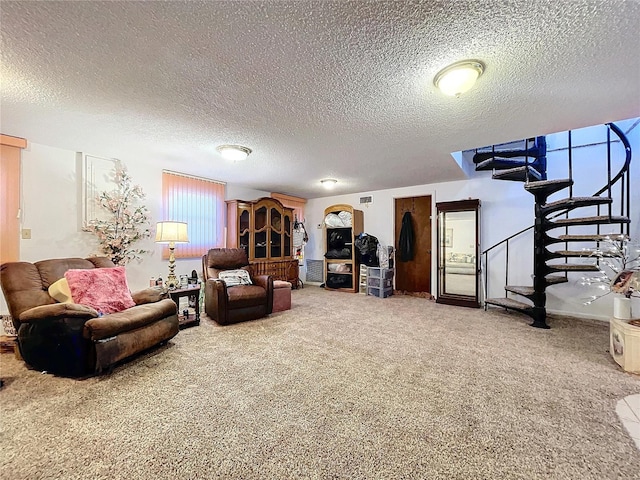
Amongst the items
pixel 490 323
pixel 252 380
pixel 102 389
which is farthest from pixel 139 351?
pixel 490 323

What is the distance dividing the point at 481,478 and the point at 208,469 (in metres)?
1.27

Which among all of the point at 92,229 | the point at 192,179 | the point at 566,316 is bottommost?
the point at 566,316

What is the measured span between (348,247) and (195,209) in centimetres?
318

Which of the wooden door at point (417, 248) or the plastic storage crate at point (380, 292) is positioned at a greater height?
the wooden door at point (417, 248)

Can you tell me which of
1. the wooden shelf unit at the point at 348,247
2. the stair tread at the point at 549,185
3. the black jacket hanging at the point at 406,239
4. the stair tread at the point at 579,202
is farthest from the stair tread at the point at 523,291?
the wooden shelf unit at the point at 348,247

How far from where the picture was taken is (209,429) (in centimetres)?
155

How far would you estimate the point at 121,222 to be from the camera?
3701 mm

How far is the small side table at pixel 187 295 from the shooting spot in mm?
3305

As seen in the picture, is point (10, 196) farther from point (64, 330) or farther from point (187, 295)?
point (187, 295)

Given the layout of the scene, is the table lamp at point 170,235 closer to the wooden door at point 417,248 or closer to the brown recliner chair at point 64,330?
the brown recliner chair at point 64,330

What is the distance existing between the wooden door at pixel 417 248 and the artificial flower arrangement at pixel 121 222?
4622mm

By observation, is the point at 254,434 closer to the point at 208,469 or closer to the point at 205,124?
the point at 208,469

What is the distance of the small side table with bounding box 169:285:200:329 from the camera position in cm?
330

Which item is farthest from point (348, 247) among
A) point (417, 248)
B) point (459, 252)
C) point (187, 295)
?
point (187, 295)
